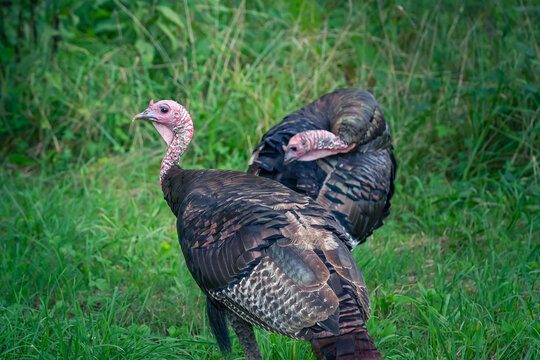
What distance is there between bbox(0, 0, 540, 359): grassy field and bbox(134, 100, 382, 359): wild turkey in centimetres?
56

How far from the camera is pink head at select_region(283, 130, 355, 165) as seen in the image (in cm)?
385

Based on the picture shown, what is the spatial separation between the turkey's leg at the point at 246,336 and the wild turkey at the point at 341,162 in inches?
39.3

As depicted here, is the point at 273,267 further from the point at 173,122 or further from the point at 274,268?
the point at 173,122

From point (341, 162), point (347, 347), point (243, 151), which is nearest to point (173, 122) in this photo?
point (341, 162)

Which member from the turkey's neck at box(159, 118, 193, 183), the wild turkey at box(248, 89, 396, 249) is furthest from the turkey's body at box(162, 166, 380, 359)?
the wild turkey at box(248, 89, 396, 249)

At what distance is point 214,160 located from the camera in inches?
214

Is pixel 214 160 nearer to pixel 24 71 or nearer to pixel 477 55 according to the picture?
pixel 24 71

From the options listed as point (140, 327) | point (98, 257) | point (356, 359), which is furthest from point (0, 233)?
point (356, 359)

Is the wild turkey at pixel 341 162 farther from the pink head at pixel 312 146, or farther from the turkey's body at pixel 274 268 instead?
the turkey's body at pixel 274 268

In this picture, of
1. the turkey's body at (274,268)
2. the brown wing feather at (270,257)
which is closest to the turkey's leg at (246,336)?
the turkey's body at (274,268)

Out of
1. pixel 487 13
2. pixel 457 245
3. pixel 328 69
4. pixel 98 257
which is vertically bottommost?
pixel 457 245

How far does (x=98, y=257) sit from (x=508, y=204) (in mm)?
2839

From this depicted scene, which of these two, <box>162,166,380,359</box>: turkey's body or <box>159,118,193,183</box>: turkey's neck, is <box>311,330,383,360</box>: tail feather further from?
<box>159,118,193,183</box>: turkey's neck

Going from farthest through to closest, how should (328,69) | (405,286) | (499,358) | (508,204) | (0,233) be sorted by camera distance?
(328,69) → (508,204) → (0,233) → (405,286) → (499,358)
